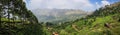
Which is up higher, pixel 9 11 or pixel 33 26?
pixel 9 11

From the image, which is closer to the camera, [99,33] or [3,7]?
[3,7]

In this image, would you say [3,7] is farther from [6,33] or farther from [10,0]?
[6,33]

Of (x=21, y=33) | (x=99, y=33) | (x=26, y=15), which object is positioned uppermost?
(x=26, y=15)

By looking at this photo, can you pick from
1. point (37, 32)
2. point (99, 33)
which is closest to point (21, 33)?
point (37, 32)

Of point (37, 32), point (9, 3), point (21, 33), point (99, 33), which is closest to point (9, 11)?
point (9, 3)

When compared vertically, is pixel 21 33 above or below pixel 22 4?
below

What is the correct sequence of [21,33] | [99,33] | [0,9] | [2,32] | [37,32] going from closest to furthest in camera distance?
[0,9] → [2,32] → [21,33] → [37,32] → [99,33]

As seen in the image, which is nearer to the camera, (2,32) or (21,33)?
(2,32)

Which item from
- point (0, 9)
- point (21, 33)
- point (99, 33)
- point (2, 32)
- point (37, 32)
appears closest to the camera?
point (0, 9)

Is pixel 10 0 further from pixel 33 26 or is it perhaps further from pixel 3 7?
pixel 33 26
